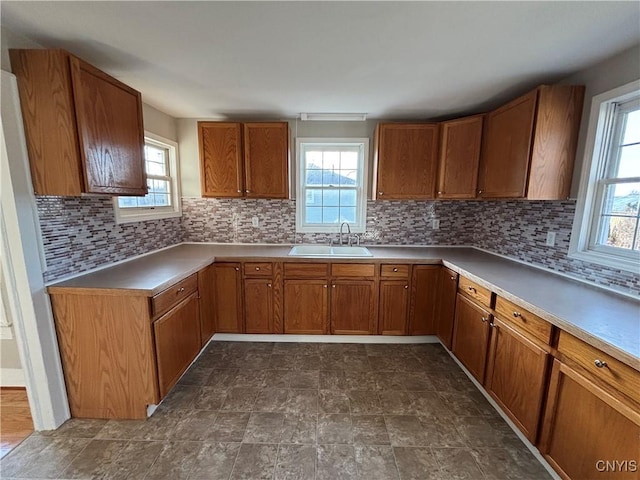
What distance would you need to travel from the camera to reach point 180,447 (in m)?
1.53

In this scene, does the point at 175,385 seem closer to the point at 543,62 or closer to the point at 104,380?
the point at 104,380

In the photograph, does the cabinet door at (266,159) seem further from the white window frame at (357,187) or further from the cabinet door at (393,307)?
the cabinet door at (393,307)

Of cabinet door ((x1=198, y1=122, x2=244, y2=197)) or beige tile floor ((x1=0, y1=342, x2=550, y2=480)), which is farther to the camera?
cabinet door ((x1=198, y1=122, x2=244, y2=197))

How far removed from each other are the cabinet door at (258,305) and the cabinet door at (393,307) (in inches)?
42.8

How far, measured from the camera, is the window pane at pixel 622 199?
1.57 metres

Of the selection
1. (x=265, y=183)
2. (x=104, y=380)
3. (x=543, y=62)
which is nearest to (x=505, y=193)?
(x=543, y=62)

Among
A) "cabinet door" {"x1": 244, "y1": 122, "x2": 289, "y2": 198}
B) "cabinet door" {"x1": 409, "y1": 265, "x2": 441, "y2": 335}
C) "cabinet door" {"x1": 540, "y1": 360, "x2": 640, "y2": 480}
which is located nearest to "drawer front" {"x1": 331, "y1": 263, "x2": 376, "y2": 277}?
"cabinet door" {"x1": 409, "y1": 265, "x2": 441, "y2": 335}

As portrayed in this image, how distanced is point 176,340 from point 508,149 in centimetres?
294

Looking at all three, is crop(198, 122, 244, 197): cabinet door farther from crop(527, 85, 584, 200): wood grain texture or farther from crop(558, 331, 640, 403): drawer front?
crop(558, 331, 640, 403): drawer front

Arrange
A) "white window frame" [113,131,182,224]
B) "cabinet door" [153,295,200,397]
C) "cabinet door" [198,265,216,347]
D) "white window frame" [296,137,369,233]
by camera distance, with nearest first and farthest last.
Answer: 1. "cabinet door" [153,295,200,397]
2. "white window frame" [113,131,182,224]
3. "cabinet door" [198,265,216,347]
4. "white window frame" [296,137,369,233]

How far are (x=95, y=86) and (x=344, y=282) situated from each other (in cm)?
228

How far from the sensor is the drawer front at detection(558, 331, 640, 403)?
0.99 meters

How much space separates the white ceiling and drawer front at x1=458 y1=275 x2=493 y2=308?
1499 mm

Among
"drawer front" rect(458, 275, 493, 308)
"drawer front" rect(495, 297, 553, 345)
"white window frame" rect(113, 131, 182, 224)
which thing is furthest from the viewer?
"white window frame" rect(113, 131, 182, 224)
